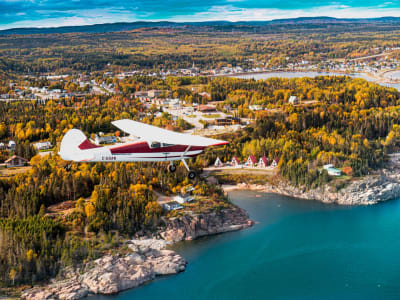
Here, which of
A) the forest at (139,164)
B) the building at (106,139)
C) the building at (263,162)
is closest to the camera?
the forest at (139,164)

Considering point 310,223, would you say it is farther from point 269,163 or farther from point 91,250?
point 91,250

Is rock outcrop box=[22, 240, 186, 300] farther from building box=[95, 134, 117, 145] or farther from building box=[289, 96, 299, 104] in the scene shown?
building box=[289, 96, 299, 104]

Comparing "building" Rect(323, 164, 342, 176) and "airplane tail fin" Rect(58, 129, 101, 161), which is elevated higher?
"airplane tail fin" Rect(58, 129, 101, 161)

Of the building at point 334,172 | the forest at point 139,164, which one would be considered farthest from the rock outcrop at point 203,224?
the building at point 334,172

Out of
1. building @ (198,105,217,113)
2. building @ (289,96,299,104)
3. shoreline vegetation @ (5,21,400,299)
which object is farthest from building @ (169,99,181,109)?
building @ (289,96,299,104)

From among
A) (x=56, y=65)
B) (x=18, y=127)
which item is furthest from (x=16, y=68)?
(x=18, y=127)

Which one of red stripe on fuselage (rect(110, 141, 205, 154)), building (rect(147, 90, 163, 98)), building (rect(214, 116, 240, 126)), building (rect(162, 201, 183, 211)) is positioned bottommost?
building (rect(162, 201, 183, 211))

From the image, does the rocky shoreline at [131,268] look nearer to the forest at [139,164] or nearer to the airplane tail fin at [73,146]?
the forest at [139,164]
